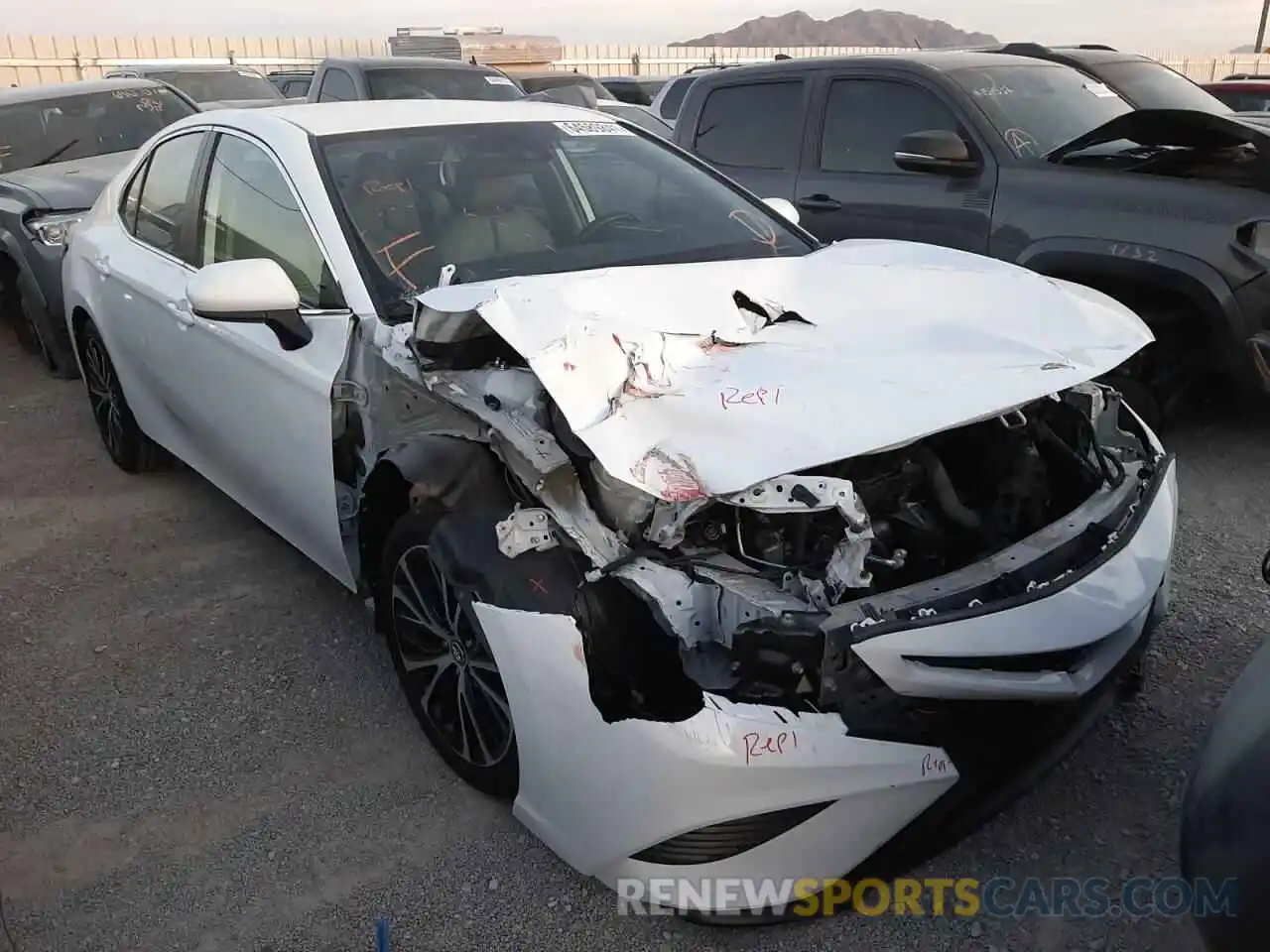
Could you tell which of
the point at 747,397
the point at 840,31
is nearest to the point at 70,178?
the point at 747,397

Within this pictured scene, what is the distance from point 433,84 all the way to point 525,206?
752cm

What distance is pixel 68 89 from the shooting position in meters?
8.19

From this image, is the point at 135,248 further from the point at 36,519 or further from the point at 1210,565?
the point at 1210,565

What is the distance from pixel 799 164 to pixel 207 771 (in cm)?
452

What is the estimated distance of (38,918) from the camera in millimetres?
2475

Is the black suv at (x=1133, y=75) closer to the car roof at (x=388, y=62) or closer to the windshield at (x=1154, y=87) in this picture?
the windshield at (x=1154, y=87)

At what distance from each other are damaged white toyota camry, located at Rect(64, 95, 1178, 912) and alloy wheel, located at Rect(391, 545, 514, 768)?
1cm

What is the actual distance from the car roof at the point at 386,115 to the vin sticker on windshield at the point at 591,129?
0.03 m

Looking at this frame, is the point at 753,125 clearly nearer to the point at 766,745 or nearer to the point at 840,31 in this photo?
the point at 766,745

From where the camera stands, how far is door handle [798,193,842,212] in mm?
5770

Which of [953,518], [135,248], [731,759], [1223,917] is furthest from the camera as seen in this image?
[135,248]

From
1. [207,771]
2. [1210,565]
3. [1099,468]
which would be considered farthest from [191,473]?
[1210,565]

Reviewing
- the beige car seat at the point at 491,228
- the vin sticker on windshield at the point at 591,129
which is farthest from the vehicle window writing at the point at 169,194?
the vin sticker on windshield at the point at 591,129

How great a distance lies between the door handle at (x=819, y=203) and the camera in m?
5.77
